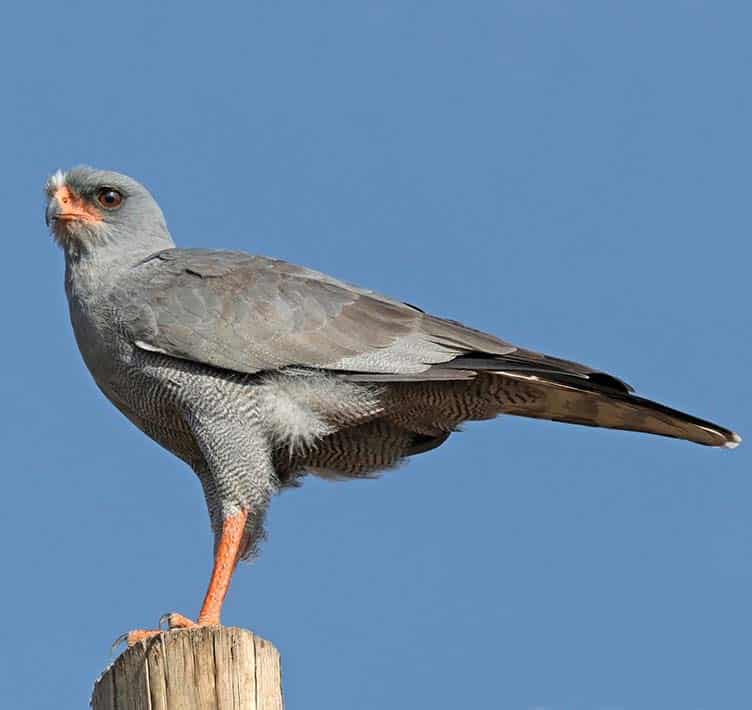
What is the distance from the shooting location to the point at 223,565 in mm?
7648

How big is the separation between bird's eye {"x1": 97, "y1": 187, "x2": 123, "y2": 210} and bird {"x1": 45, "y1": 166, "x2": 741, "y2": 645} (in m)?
0.27

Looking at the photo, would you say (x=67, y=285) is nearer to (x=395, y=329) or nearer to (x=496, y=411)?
(x=395, y=329)

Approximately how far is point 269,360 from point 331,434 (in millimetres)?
639

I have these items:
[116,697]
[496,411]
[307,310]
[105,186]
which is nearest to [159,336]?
[307,310]

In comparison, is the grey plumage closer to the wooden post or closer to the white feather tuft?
the white feather tuft

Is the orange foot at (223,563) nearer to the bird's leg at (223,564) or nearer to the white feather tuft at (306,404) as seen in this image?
the bird's leg at (223,564)

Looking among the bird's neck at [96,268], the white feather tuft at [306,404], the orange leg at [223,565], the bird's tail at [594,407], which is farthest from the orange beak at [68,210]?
the bird's tail at [594,407]

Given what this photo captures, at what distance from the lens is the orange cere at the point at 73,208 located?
28.7 ft

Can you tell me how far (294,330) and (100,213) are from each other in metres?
1.67

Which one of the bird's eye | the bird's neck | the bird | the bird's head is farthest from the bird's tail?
the bird's eye

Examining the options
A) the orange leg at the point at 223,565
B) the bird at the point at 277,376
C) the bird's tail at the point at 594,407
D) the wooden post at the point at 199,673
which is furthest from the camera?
the bird's tail at the point at 594,407

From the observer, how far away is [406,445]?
861 cm

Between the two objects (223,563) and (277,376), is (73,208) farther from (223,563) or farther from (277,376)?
(223,563)

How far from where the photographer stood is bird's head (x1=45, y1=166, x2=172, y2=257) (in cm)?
867
